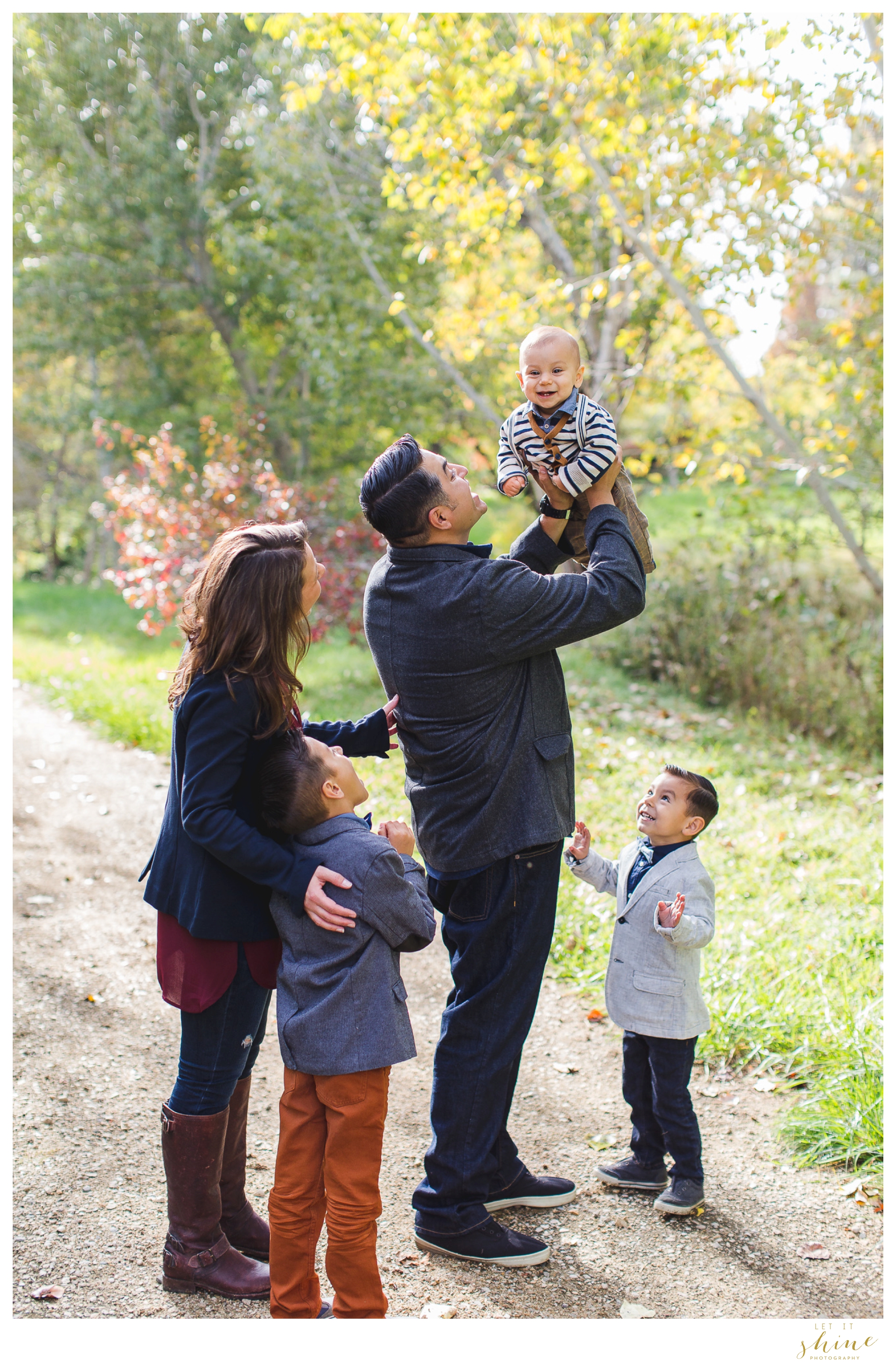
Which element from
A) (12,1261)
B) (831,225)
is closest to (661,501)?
(831,225)

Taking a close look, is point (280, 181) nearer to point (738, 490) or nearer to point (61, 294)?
point (61, 294)

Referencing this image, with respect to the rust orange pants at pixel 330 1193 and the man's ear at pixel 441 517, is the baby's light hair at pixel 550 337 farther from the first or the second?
the rust orange pants at pixel 330 1193

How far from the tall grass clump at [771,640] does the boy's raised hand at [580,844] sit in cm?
606

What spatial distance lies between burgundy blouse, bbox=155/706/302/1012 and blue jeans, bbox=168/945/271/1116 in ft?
0.09

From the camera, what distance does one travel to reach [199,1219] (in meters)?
2.57

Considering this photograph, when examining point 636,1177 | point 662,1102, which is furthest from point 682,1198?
point 662,1102

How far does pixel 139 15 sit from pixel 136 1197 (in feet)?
58.2

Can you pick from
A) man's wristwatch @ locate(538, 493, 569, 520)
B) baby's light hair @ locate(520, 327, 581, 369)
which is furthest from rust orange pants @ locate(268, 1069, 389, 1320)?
baby's light hair @ locate(520, 327, 581, 369)

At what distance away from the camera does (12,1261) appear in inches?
106

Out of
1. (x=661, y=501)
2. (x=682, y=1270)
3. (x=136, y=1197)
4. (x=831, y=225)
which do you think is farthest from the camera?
(x=661, y=501)

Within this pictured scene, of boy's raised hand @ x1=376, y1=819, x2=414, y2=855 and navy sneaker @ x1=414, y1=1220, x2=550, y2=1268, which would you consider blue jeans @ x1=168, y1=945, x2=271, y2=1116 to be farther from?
navy sneaker @ x1=414, y1=1220, x2=550, y2=1268

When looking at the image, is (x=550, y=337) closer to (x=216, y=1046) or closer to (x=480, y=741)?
(x=480, y=741)

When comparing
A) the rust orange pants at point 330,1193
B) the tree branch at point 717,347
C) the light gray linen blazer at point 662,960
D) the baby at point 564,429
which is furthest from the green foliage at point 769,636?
the rust orange pants at point 330,1193

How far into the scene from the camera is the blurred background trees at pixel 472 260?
24.2 ft
